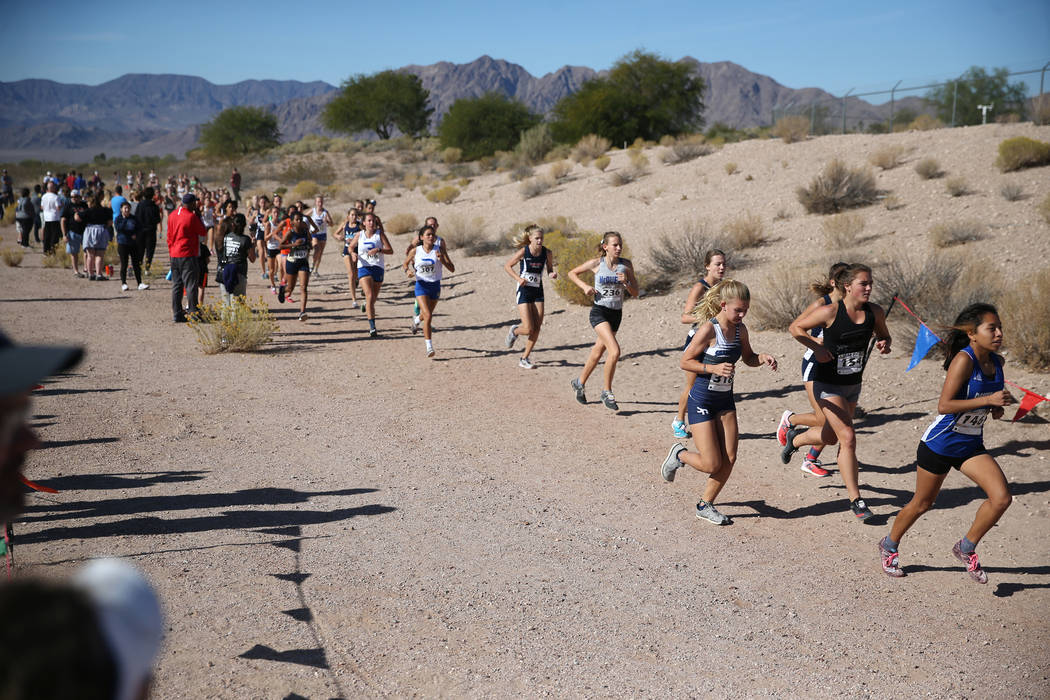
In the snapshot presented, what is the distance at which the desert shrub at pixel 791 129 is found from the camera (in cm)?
3003

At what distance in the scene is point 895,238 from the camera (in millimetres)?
17250

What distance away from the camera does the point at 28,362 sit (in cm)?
142

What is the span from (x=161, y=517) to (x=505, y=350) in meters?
7.46

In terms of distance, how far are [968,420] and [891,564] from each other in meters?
1.16

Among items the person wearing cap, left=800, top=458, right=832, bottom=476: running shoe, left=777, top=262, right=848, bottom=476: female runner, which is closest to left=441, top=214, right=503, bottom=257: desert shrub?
the person wearing cap

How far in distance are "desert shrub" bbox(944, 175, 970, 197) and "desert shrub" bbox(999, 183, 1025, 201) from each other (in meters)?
1.07

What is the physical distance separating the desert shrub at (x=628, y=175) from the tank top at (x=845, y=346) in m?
23.4

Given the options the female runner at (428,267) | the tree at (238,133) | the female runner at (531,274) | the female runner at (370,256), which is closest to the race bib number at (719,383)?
the female runner at (531,274)

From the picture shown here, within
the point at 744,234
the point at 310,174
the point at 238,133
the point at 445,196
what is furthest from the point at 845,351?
the point at 238,133

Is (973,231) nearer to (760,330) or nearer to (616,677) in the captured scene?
(760,330)

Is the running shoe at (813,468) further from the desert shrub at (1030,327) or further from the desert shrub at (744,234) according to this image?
the desert shrub at (744,234)

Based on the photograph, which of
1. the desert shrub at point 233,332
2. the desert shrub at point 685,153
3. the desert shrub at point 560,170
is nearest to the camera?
the desert shrub at point 233,332

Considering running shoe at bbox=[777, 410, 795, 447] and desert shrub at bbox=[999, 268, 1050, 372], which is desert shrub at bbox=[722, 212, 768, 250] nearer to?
desert shrub at bbox=[999, 268, 1050, 372]

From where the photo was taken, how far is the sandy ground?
4.41 metres
